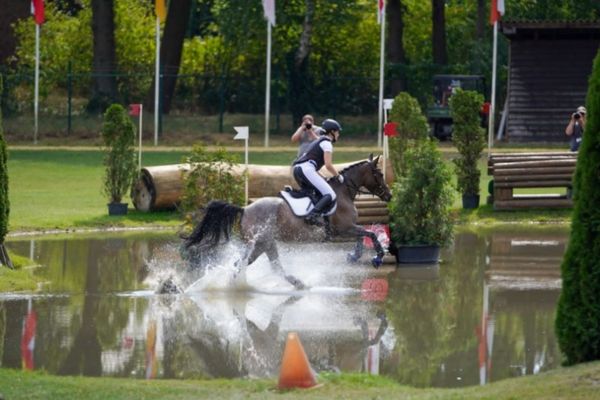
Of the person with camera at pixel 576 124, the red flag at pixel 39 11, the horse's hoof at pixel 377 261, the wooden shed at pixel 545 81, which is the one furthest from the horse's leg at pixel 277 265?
the wooden shed at pixel 545 81

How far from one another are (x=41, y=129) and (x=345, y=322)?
107ft

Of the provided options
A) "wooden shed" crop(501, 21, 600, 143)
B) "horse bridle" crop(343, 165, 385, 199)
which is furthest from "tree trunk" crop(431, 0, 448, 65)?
"horse bridle" crop(343, 165, 385, 199)

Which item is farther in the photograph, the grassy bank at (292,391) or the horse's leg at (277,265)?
the horse's leg at (277,265)

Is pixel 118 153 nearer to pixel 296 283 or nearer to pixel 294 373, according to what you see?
pixel 296 283

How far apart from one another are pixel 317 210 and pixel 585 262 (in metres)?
8.67

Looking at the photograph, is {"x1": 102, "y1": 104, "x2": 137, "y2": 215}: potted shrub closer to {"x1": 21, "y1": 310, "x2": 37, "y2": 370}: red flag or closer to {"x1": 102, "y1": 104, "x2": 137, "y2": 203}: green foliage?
{"x1": 102, "y1": 104, "x2": 137, "y2": 203}: green foliage

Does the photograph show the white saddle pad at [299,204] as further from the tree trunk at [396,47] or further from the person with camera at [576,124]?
the tree trunk at [396,47]

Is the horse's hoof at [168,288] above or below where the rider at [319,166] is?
below

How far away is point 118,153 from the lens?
28281 mm

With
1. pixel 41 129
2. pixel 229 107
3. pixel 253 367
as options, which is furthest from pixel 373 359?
pixel 229 107

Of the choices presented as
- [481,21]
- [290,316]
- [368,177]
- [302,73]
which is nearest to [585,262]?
[290,316]

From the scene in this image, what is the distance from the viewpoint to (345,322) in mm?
16484

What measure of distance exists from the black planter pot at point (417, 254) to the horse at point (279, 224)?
583 millimetres

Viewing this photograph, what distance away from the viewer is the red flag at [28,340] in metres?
14.2
